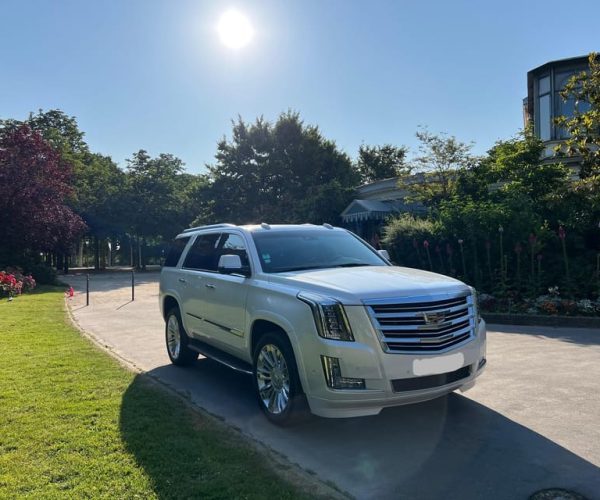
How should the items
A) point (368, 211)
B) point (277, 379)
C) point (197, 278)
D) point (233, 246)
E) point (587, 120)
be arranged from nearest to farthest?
point (277, 379), point (233, 246), point (197, 278), point (587, 120), point (368, 211)

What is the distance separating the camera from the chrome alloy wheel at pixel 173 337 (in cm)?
727

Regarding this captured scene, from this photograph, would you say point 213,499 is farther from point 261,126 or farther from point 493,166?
point 261,126

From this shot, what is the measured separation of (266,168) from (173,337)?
2757cm

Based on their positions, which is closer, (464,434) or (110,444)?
(110,444)

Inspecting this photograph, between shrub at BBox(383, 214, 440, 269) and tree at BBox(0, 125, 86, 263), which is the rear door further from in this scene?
tree at BBox(0, 125, 86, 263)

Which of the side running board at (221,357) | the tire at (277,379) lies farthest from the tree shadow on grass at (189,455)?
Answer: the side running board at (221,357)

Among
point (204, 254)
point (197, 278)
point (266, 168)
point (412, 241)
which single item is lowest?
point (197, 278)

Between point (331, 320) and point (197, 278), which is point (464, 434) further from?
point (197, 278)

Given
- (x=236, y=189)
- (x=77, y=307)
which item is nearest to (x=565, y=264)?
(x=77, y=307)

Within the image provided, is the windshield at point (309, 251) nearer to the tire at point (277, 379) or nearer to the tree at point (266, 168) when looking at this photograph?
the tire at point (277, 379)

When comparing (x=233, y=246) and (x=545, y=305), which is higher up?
(x=233, y=246)

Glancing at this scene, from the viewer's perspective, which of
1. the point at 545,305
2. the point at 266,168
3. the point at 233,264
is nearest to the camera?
the point at 233,264

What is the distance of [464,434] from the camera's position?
4.43m

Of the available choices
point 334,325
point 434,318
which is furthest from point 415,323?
point 334,325
